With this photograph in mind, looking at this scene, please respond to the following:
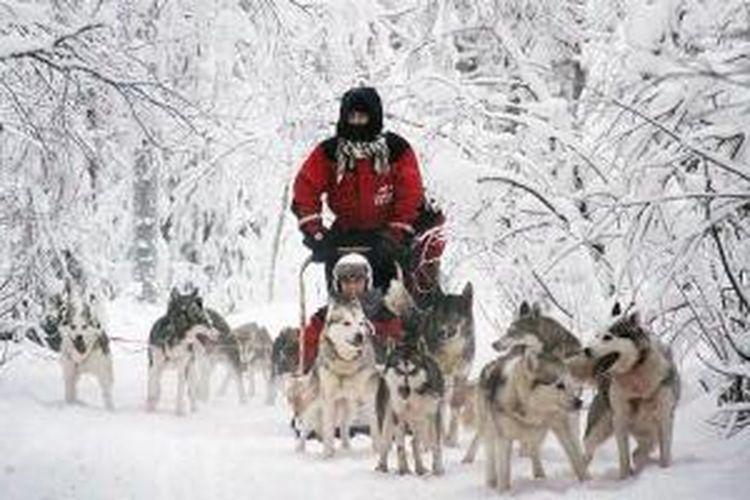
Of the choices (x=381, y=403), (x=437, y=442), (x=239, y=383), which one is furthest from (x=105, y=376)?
(x=437, y=442)

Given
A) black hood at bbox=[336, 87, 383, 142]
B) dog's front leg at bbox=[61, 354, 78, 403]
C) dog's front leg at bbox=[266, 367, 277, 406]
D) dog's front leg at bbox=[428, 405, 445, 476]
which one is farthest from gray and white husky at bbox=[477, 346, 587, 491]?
dog's front leg at bbox=[266, 367, 277, 406]

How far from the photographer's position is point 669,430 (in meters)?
6.79

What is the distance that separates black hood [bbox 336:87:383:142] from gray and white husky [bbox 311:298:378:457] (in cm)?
129

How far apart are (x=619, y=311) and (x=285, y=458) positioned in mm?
2579

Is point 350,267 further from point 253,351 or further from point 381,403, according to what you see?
point 253,351

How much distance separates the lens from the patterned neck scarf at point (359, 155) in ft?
29.4

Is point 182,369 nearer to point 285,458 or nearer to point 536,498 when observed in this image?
point 285,458

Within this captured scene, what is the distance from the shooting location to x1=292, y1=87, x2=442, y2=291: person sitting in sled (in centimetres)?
886

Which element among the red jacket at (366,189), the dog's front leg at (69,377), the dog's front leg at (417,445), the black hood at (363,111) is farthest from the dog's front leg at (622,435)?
the dog's front leg at (69,377)

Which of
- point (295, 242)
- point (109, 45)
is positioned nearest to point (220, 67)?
point (109, 45)

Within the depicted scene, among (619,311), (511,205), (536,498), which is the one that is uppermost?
(511,205)

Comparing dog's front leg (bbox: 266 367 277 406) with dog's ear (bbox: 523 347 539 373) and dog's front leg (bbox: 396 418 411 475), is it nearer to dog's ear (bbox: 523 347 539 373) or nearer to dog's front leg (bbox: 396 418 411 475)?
dog's front leg (bbox: 396 418 411 475)

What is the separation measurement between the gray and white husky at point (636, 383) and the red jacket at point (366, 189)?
7.93 feet

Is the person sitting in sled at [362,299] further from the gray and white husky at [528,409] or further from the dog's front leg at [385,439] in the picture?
the gray and white husky at [528,409]
